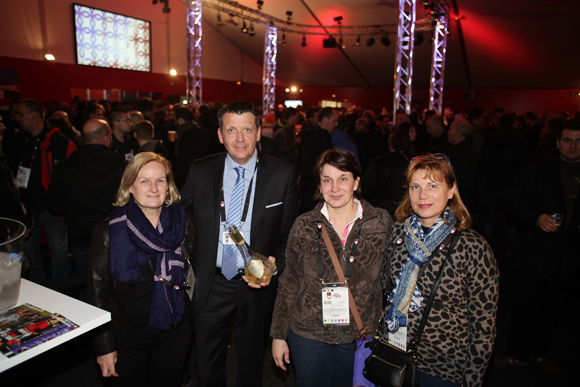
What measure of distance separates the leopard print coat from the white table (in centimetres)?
130

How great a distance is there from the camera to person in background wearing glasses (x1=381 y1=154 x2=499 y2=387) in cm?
152

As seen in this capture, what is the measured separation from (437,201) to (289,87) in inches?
894

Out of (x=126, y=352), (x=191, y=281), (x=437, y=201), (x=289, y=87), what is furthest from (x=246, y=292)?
(x=289, y=87)

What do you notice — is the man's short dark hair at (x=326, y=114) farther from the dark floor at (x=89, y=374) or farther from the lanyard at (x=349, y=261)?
the lanyard at (x=349, y=261)

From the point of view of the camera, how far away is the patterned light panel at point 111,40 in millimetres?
12773

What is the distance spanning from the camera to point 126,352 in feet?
5.92

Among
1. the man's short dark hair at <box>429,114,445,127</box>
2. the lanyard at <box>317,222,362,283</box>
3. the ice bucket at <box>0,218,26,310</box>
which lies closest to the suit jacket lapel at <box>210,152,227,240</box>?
the lanyard at <box>317,222,362,283</box>

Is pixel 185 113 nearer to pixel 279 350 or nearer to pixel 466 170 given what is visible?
pixel 466 170

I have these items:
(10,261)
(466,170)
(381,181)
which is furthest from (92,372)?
(466,170)

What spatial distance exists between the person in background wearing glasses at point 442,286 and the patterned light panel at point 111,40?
14553 millimetres

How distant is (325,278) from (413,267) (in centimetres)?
41

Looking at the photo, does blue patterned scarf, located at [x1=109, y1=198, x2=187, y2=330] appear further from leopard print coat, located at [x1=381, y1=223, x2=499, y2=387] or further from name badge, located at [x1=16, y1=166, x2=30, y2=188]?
name badge, located at [x1=16, y1=166, x2=30, y2=188]

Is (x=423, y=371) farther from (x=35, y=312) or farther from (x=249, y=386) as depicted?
(x=35, y=312)

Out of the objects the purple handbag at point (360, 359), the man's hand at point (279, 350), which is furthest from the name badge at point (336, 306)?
the man's hand at point (279, 350)
